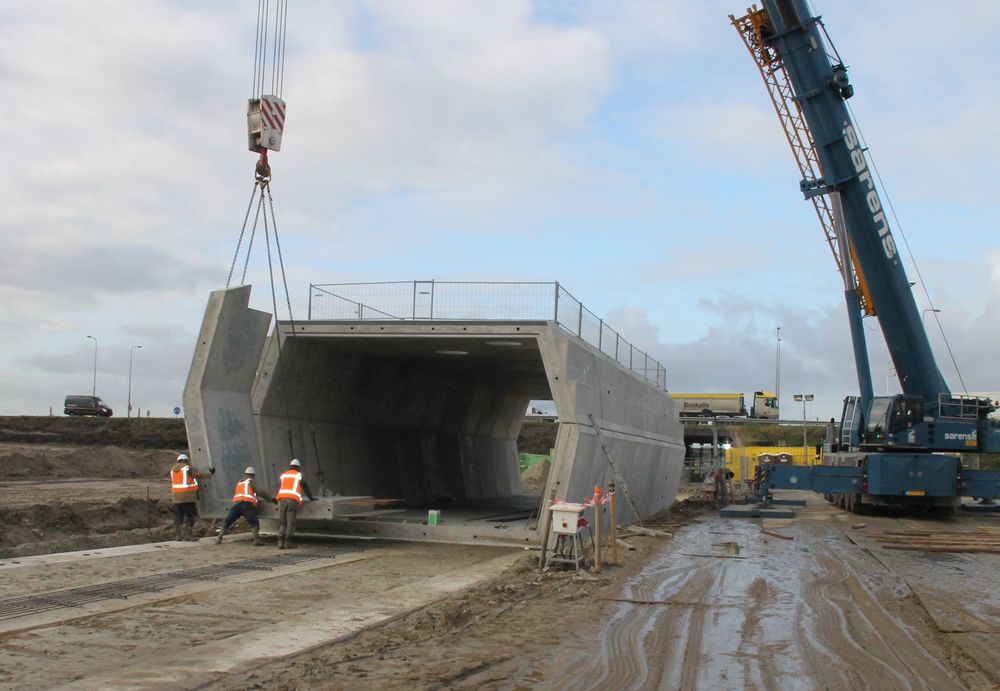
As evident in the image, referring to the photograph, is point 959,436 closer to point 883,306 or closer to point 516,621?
point 883,306

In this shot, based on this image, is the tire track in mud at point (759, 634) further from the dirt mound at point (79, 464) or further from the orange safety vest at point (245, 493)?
the dirt mound at point (79, 464)

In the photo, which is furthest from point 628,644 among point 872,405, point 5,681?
point 872,405

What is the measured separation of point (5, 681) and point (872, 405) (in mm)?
22788

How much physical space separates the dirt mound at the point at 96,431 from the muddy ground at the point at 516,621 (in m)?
43.0

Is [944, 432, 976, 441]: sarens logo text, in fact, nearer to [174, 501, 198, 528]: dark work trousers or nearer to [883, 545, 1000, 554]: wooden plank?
[883, 545, 1000, 554]: wooden plank

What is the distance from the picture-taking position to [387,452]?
2483 cm

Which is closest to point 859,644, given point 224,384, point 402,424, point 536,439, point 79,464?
point 224,384

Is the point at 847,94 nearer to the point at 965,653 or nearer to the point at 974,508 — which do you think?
the point at 974,508

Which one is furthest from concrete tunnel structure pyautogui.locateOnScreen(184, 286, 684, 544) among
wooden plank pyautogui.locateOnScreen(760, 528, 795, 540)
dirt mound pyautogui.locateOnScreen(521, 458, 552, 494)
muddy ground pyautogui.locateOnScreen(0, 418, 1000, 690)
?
dirt mound pyautogui.locateOnScreen(521, 458, 552, 494)

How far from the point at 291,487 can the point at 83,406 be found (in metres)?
55.1

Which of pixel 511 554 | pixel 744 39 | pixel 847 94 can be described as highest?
pixel 744 39

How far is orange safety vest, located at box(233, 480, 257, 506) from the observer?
54.0 ft

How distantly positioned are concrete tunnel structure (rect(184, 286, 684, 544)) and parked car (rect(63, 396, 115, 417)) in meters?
44.7

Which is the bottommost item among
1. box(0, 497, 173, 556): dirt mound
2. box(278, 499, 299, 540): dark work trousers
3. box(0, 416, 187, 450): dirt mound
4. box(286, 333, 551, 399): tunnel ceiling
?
box(0, 497, 173, 556): dirt mound
